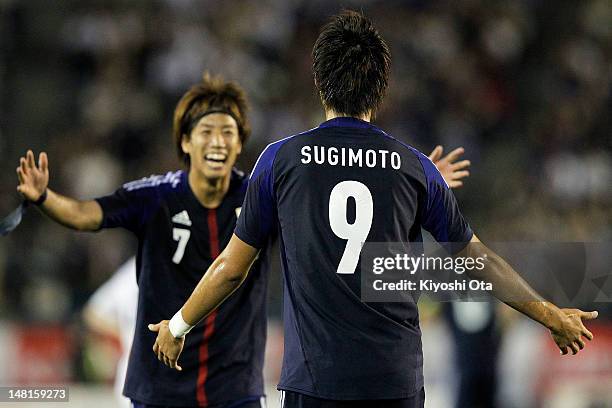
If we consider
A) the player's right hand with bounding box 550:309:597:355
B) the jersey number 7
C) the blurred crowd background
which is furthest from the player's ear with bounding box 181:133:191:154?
the blurred crowd background

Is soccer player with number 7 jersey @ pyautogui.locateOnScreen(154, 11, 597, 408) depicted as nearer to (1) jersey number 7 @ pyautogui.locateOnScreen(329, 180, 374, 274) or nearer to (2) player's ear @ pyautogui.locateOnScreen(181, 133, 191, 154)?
(1) jersey number 7 @ pyautogui.locateOnScreen(329, 180, 374, 274)

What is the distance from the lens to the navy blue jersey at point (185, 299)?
5090 mm

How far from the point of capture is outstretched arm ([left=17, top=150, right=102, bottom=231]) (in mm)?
5031

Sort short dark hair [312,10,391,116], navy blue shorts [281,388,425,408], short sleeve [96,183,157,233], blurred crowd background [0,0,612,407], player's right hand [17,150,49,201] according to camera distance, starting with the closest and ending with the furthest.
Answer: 1. navy blue shorts [281,388,425,408]
2. short dark hair [312,10,391,116]
3. player's right hand [17,150,49,201]
4. short sleeve [96,183,157,233]
5. blurred crowd background [0,0,612,407]

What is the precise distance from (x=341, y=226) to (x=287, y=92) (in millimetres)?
8943

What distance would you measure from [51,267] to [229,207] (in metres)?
5.50

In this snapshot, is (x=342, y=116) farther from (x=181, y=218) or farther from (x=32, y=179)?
(x=32, y=179)

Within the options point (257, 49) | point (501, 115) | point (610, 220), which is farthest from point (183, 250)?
point (501, 115)

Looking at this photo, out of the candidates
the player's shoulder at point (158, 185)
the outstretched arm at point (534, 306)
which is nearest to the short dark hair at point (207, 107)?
the player's shoulder at point (158, 185)

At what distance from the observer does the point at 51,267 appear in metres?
10.3

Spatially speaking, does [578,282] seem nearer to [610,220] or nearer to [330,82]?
[330,82]

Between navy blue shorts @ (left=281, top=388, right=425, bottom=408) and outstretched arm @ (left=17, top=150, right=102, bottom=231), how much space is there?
1681 millimetres

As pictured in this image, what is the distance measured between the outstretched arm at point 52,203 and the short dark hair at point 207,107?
0.63 metres

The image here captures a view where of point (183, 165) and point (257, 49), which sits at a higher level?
point (257, 49)
